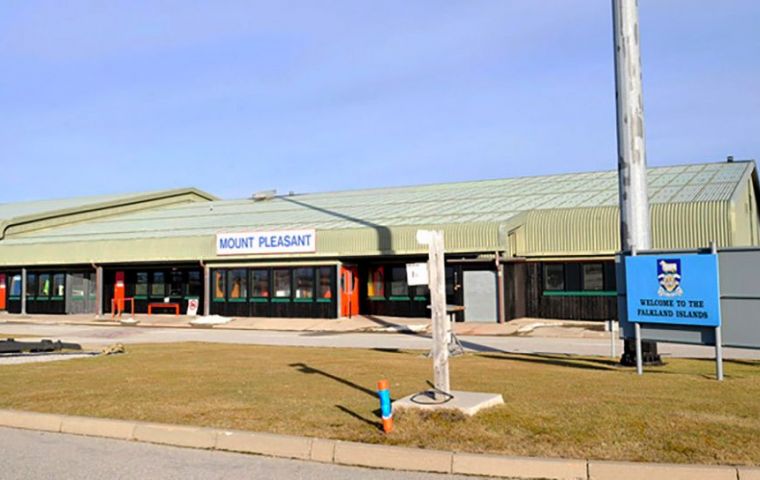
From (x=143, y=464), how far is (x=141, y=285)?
103 feet

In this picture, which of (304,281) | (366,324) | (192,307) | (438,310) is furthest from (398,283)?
(438,310)

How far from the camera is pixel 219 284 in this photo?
33.6m

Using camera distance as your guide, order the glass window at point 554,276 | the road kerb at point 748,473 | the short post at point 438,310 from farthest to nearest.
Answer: the glass window at point 554,276 < the short post at point 438,310 < the road kerb at point 748,473

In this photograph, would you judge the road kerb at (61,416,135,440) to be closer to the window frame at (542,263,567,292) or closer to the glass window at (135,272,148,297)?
the window frame at (542,263,567,292)

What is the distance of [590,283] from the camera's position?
28.6m

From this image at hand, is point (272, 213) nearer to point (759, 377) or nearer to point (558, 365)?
point (558, 365)

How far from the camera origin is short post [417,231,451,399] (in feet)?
30.3

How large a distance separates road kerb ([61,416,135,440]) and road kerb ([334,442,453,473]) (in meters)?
2.82

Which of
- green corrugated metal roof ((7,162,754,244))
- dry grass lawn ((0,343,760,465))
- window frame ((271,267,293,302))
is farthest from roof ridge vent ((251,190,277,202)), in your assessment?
dry grass lawn ((0,343,760,465))

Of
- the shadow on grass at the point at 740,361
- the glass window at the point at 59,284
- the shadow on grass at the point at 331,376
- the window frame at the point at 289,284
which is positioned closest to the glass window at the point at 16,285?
the glass window at the point at 59,284

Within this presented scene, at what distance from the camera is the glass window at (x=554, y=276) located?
2909cm

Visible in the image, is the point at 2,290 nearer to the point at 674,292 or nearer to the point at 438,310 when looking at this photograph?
the point at 438,310

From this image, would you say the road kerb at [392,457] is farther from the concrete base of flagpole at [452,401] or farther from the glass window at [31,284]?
the glass window at [31,284]

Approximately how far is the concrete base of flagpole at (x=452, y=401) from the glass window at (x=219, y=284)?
999 inches
